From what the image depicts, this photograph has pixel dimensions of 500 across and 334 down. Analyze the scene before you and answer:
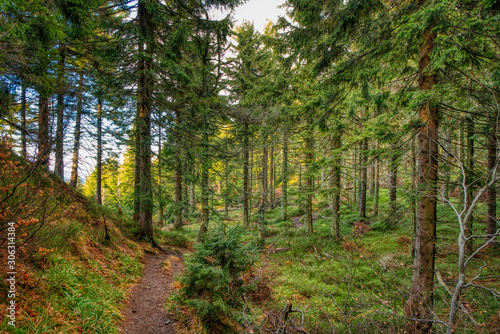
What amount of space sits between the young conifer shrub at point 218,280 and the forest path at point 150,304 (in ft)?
2.28

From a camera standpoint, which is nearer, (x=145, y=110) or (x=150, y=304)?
(x=150, y=304)

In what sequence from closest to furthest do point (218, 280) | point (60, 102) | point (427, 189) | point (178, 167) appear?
point (218, 280)
point (427, 189)
point (60, 102)
point (178, 167)

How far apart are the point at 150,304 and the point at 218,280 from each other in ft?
8.75

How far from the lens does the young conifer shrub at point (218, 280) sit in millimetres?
3541

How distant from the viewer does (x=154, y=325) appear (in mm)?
4164

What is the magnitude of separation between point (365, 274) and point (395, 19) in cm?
832

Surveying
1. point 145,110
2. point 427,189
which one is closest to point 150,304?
point 145,110

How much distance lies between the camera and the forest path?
4039 millimetres

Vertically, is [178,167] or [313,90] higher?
[313,90]

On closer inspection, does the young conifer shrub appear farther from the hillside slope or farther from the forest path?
the hillside slope

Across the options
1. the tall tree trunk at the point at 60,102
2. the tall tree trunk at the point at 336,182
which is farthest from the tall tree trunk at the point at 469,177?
the tall tree trunk at the point at 60,102

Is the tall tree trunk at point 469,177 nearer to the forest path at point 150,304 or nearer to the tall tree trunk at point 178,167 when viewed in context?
the forest path at point 150,304

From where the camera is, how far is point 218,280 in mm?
3553

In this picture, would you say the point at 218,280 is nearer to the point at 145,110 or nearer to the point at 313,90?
the point at 145,110
